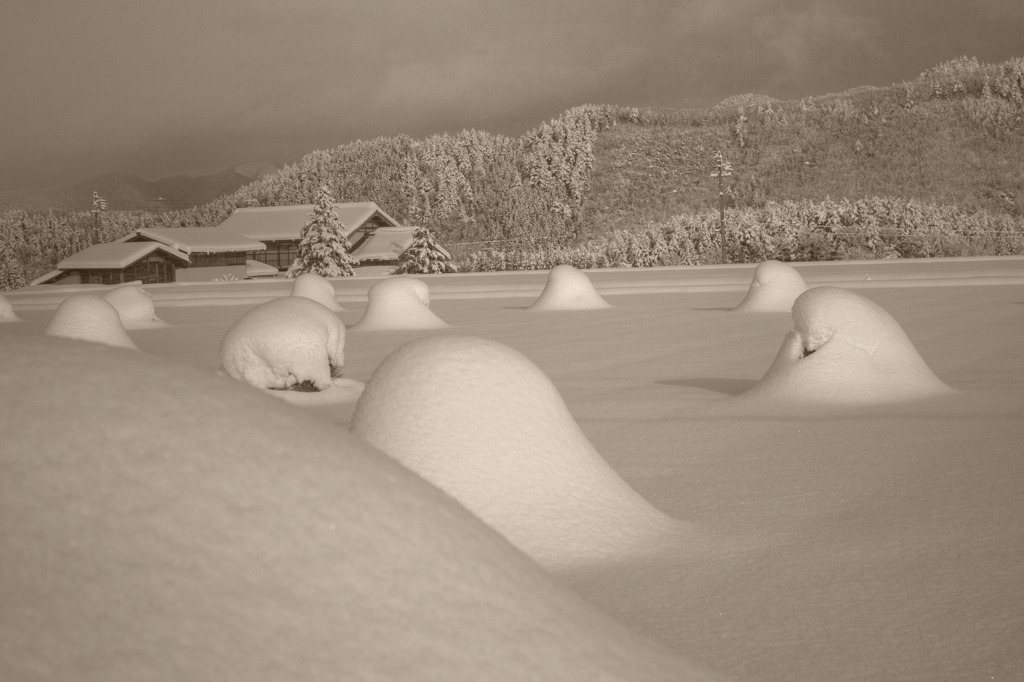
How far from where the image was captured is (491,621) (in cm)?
212

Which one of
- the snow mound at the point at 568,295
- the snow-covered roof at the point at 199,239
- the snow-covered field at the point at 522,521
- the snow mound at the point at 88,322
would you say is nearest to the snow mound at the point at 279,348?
the snow-covered field at the point at 522,521

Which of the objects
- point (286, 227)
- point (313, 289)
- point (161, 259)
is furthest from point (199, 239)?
point (313, 289)

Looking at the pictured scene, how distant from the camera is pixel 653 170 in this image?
79.2 metres

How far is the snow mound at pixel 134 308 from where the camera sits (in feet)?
71.8

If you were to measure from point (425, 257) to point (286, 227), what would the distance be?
13.7 m

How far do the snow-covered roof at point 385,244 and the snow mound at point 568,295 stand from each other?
30.4 metres

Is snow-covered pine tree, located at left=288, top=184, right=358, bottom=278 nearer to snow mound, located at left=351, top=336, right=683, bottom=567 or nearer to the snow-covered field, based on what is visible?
the snow-covered field

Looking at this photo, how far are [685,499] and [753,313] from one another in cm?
1446

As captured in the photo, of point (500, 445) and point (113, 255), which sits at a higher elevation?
point (113, 255)

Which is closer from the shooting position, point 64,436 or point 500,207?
point 64,436

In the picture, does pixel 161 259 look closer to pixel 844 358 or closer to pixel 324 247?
pixel 324 247

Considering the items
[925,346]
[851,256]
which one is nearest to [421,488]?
[925,346]

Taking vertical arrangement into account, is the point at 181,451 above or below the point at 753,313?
above

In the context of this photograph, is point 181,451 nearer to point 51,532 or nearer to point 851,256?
point 51,532
